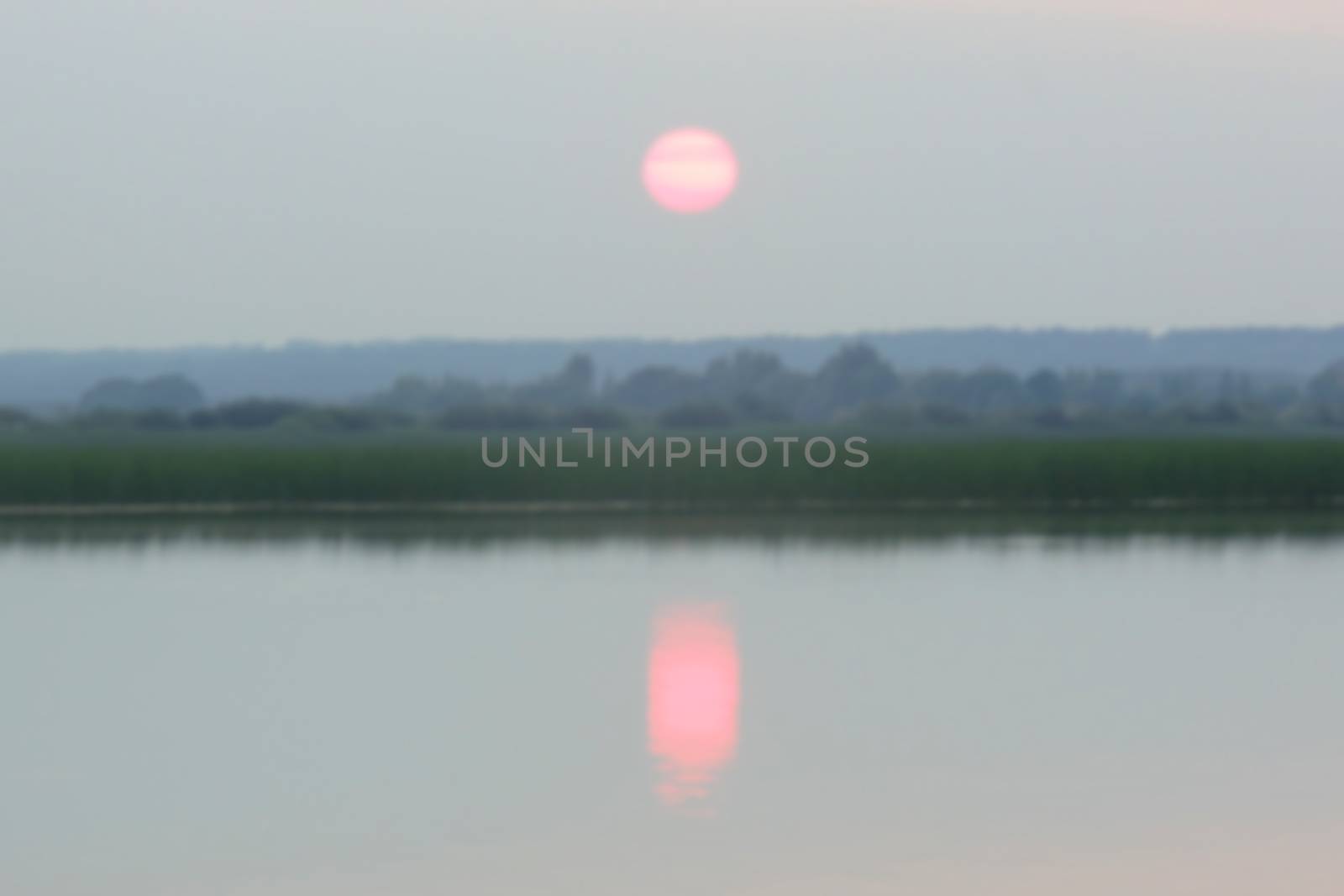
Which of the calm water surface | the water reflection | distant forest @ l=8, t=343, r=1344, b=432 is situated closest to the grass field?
the calm water surface

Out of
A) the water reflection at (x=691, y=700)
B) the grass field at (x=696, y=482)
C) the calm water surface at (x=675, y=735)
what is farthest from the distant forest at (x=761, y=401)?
the water reflection at (x=691, y=700)

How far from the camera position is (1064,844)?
21.2ft

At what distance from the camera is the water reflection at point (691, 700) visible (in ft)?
25.0

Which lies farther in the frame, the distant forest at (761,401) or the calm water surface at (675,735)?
the distant forest at (761,401)

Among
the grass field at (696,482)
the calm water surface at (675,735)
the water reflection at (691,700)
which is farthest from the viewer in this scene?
the grass field at (696,482)

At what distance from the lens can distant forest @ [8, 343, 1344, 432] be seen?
5091 centimetres

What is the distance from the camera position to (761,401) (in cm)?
6109

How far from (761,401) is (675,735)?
52794 mm

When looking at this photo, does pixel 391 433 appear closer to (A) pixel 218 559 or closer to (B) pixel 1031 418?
(B) pixel 1031 418

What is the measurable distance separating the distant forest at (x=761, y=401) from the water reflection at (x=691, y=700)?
35.9 meters

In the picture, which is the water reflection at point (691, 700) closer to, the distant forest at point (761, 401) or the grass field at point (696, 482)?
the grass field at point (696, 482)

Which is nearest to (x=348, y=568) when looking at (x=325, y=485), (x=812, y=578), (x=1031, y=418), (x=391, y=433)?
(x=812, y=578)

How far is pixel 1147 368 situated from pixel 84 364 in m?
46.5

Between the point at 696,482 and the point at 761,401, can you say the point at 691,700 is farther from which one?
the point at 761,401
